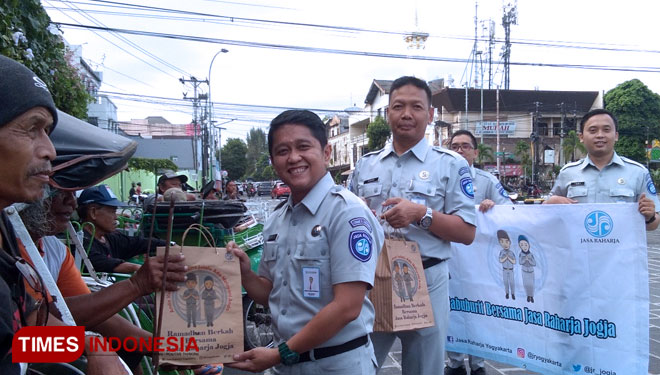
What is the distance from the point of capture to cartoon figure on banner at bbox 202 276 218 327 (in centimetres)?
193

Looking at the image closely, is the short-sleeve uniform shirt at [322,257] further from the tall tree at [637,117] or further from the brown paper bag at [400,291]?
the tall tree at [637,117]

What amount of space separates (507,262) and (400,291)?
162 centimetres

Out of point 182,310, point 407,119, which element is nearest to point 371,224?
point 182,310

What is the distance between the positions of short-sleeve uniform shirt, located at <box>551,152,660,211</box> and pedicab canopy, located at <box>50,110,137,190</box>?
11.0 ft

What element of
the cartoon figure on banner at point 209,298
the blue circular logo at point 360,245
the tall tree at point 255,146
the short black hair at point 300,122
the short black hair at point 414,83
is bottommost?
the cartoon figure on banner at point 209,298

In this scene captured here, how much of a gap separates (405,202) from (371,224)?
0.59m

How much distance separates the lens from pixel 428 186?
287cm

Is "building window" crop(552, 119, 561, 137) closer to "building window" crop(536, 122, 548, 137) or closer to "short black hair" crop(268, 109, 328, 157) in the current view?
"building window" crop(536, 122, 548, 137)

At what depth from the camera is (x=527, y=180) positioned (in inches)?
1588

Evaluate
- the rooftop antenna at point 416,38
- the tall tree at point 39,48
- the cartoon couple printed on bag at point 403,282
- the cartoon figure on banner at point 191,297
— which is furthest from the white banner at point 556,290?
the rooftop antenna at point 416,38

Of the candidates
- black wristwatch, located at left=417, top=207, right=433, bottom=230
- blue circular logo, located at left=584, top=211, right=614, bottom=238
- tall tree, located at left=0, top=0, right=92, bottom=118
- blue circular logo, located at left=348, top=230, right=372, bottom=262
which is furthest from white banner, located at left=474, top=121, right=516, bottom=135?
blue circular logo, located at left=348, top=230, right=372, bottom=262

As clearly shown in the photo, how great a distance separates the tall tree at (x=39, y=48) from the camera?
11.5ft

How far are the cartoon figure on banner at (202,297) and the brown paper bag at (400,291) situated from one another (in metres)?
0.80

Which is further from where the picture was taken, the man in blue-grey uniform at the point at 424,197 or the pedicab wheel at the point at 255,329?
the pedicab wheel at the point at 255,329
